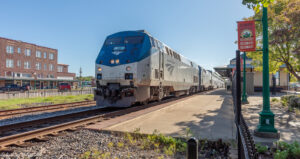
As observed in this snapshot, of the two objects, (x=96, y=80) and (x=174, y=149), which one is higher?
(x=96, y=80)

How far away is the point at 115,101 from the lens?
394 inches

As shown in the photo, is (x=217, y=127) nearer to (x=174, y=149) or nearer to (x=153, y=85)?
(x=174, y=149)

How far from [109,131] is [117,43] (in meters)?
6.25

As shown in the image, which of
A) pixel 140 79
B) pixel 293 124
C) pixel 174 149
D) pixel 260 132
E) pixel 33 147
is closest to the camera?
pixel 174 149

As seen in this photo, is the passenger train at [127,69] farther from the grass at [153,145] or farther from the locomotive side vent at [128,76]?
the grass at [153,145]

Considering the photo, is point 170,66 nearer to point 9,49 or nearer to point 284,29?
point 284,29

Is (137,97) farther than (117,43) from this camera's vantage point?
No

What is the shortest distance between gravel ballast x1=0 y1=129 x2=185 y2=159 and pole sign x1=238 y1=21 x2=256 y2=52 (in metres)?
4.39

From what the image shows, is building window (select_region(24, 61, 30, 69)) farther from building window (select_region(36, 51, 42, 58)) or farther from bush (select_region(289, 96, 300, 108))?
bush (select_region(289, 96, 300, 108))

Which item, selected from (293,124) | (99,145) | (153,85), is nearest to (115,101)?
(153,85)

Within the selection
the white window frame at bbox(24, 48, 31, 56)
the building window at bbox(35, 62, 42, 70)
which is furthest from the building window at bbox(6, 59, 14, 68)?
the building window at bbox(35, 62, 42, 70)

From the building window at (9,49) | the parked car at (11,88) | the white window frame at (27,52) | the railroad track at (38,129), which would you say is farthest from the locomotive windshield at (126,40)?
the white window frame at (27,52)

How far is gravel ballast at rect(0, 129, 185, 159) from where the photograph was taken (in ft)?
13.6

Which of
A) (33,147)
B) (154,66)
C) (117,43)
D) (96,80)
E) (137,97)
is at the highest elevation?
(117,43)
